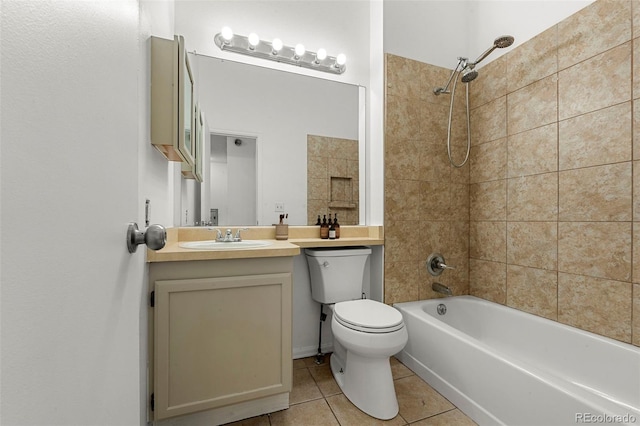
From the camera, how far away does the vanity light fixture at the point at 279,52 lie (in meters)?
1.76

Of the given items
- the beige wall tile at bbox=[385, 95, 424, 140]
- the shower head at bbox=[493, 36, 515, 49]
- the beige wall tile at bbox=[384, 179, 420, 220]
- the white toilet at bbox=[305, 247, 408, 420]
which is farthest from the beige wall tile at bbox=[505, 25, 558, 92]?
the white toilet at bbox=[305, 247, 408, 420]

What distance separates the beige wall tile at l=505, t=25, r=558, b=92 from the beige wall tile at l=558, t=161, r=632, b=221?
2.07 ft

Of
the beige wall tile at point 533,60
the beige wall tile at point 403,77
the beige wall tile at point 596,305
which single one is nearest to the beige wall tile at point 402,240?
the beige wall tile at point 596,305

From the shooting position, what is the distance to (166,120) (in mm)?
1081

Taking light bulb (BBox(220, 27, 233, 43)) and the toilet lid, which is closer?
the toilet lid

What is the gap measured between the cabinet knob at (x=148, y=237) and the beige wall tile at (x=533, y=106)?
2018 mm

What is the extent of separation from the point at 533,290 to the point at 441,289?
1.69 feet

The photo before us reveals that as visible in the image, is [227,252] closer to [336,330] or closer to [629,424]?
[336,330]

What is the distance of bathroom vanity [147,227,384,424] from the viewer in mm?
1110

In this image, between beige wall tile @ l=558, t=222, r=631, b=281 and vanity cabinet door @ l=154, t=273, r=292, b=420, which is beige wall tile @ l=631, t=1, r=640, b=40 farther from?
vanity cabinet door @ l=154, t=273, r=292, b=420

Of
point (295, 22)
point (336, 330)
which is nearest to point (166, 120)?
point (336, 330)

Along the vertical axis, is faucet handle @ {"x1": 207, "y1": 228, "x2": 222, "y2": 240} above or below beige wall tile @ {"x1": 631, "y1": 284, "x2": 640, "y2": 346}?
above

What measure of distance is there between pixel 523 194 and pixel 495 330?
2.98ft

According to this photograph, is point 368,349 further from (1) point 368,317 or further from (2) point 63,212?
(2) point 63,212
